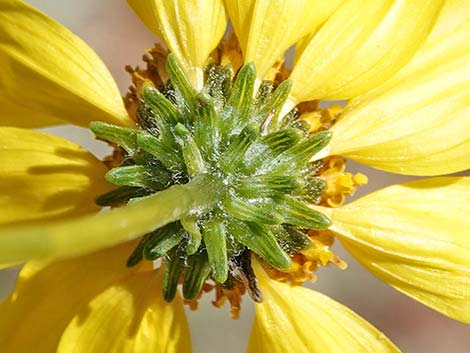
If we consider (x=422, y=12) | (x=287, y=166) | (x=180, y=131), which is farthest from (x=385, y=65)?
(x=180, y=131)

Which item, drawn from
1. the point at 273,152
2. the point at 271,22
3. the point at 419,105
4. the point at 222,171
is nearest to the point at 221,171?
the point at 222,171

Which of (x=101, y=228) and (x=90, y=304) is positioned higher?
(x=101, y=228)

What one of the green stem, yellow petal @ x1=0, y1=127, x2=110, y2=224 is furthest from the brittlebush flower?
the green stem

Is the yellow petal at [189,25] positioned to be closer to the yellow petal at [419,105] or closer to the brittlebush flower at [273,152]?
the brittlebush flower at [273,152]

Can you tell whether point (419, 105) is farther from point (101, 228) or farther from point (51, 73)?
point (101, 228)

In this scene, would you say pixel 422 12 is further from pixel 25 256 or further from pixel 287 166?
pixel 25 256

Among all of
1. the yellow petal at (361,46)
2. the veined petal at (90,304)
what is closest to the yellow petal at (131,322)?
the veined petal at (90,304)

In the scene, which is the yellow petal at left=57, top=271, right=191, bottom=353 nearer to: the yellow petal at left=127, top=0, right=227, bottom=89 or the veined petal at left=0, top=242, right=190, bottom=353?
the veined petal at left=0, top=242, right=190, bottom=353
